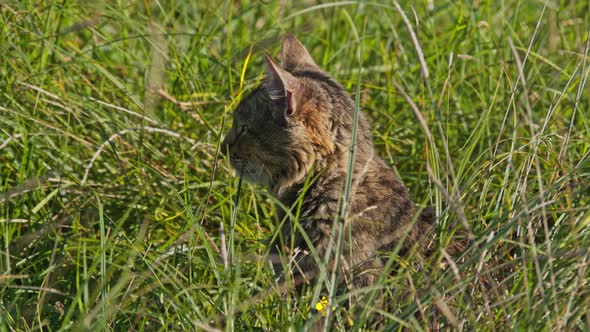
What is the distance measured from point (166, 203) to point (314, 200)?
2.62ft

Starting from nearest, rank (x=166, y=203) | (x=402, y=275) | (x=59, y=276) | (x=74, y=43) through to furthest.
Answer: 1. (x=402, y=275)
2. (x=59, y=276)
3. (x=166, y=203)
4. (x=74, y=43)

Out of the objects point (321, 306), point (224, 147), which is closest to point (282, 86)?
point (224, 147)

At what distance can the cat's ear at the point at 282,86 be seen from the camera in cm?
294

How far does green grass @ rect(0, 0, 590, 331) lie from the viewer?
2568mm

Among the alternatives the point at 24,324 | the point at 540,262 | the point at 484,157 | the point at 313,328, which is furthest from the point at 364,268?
the point at 24,324

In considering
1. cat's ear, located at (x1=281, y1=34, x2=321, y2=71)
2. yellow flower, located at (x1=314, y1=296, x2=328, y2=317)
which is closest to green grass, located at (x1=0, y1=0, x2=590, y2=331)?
yellow flower, located at (x1=314, y1=296, x2=328, y2=317)

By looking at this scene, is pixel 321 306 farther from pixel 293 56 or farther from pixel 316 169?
pixel 293 56

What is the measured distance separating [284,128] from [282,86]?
0.18 meters

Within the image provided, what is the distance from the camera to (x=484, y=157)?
133 inches

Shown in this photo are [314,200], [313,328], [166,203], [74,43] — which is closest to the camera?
[313,328]

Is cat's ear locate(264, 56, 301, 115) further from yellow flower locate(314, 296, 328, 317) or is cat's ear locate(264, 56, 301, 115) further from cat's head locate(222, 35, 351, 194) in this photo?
yellow flower locate(314, 296, 328, 317)

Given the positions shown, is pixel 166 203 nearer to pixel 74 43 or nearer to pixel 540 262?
pixel 74 43

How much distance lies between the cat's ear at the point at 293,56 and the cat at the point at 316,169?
174 millimetres

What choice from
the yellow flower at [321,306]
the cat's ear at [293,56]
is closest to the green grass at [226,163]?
the yellow flower at [321,306]
